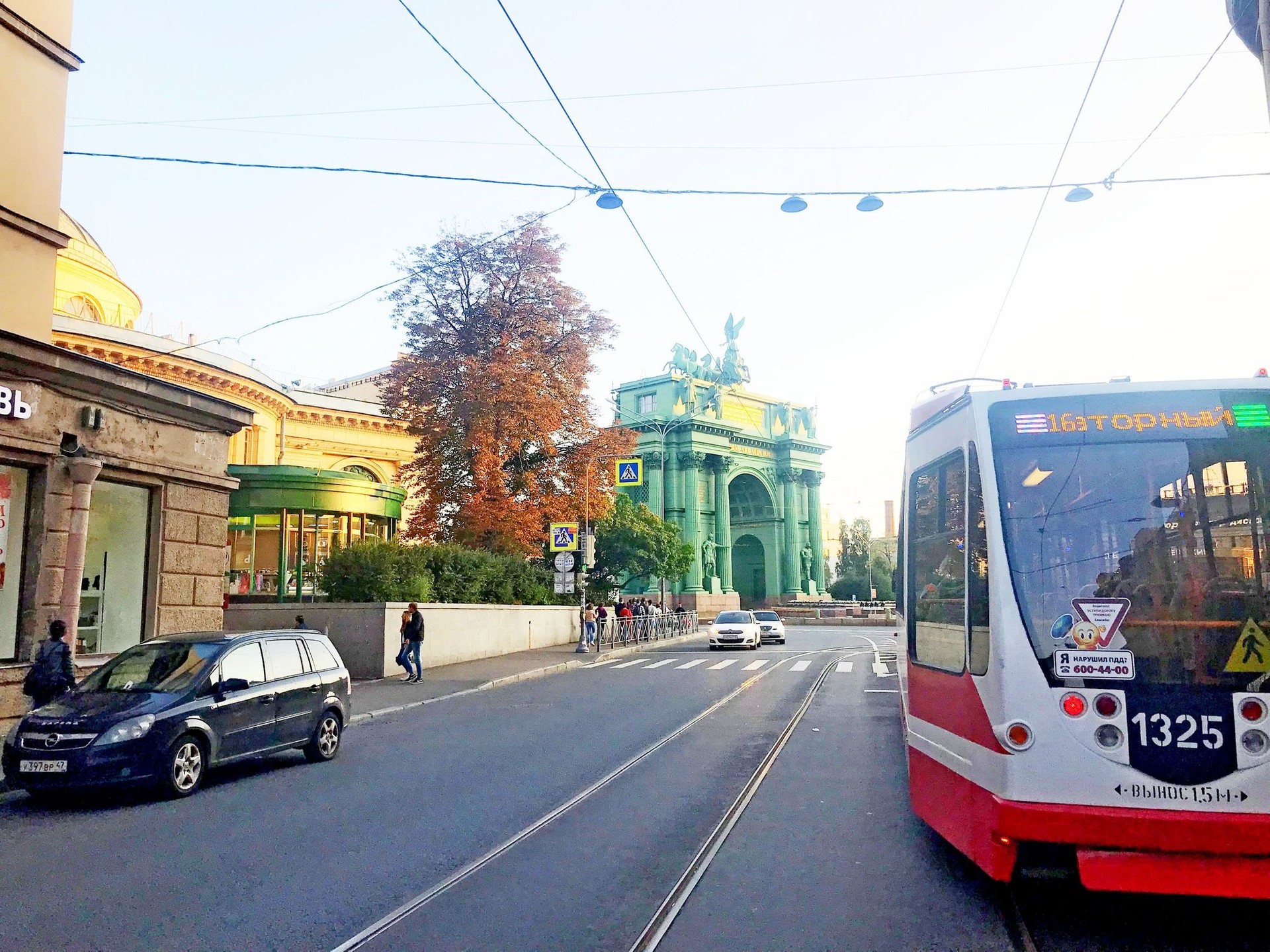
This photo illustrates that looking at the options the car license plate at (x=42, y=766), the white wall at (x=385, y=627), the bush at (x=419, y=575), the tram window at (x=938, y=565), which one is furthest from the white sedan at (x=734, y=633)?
the tram window at (x=938, y=565)

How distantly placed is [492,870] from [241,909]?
5.02ft

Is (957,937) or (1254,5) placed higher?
(1254,5)

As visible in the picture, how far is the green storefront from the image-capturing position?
25922mm

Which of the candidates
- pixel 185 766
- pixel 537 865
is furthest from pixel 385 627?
pixel 537 865

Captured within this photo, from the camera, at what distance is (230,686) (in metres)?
9.90

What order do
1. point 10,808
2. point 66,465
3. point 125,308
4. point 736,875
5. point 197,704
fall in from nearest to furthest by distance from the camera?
point 736,875 → point 10,808 → point 197,704 → point 66,465 → point 125,308

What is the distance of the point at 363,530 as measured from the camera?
92.5 ft

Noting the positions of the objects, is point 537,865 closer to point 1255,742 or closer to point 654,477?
point 1255,742

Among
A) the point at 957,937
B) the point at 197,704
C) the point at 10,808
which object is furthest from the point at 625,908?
the point at 10,808

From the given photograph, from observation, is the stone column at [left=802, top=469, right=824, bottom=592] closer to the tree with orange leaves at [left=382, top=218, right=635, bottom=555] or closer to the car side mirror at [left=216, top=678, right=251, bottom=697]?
the tree with orange leaves at [left=382, top=218, right=635, bottom=555]

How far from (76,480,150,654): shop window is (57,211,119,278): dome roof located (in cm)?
2082

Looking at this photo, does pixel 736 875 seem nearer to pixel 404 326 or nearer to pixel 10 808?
pixel 10 808

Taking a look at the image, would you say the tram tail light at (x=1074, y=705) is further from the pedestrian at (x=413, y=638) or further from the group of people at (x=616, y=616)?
the group of people at (x=616, y=616)

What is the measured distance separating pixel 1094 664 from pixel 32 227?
14.9 meters
